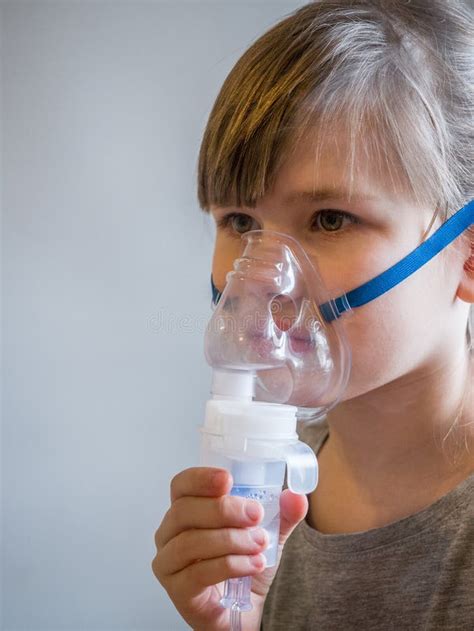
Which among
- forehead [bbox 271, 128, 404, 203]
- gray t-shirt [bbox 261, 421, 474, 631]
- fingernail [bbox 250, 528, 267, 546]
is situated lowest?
gray t-shirt [bbox 261, 421, 474, 631]

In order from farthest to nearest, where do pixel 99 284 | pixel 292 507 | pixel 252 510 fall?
pixel 99 284
pixel 292 507
pixel 252 510

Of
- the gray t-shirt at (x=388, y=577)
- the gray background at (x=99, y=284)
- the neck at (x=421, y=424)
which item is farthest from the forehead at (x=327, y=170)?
the gray background at (x=99, y=284)

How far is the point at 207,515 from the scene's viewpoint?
719 mm

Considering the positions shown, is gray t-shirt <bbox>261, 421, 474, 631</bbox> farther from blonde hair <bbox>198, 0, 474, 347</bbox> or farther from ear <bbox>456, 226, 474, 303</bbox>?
blonde hair <bbox>198, 0, 474, 347</bbox>

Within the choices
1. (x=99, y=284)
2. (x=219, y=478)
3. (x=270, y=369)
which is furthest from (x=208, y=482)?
(x=99, y=284)

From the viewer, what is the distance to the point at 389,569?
0.90m

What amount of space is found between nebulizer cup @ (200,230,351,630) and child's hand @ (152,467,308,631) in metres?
0.02

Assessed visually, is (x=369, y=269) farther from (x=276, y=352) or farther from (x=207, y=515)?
(x=207, y=515)

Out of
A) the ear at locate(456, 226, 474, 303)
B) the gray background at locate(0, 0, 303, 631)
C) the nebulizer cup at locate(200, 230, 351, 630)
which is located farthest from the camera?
the gray background at locate(0, 0, 303, 631)

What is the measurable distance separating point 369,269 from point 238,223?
0.15 metres

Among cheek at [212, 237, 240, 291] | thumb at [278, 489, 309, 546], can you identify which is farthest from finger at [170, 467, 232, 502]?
cheek at [212, 237, 240, 291]

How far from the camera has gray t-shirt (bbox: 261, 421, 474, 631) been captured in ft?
2.77

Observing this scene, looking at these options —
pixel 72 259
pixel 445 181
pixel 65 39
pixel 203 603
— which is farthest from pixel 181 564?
pixel 65 39

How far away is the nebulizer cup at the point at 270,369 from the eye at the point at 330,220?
3 cm
